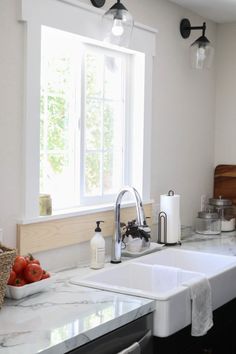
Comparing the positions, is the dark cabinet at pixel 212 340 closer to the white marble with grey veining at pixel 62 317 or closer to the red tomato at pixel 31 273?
the white marble with grey veining at pixel 62 317

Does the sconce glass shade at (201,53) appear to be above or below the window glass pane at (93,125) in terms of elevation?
above

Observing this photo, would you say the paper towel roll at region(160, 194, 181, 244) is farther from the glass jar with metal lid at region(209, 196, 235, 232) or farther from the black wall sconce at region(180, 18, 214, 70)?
the black wall sconce at region(180, 18, 214, 70)

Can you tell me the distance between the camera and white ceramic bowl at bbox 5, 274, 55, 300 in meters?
1.94

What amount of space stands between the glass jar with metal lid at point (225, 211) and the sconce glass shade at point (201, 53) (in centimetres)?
90

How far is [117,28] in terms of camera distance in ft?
8.10

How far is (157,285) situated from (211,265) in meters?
0.35

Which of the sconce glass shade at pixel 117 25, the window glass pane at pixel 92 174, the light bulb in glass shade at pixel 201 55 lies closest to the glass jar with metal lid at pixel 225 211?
the light bulb in glass shade at pixel 201 55

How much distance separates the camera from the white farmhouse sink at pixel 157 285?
2.05 metres

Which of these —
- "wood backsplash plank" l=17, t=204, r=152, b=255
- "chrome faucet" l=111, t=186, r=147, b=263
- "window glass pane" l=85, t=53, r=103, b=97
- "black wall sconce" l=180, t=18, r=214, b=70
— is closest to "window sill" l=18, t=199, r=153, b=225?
"wood backsplash plank" l=17, t=204, r=152, b=255

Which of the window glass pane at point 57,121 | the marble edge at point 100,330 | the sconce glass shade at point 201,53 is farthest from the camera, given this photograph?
the sconce glass shade at point 201,53

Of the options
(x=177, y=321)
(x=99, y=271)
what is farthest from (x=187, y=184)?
(x=177, y=321)

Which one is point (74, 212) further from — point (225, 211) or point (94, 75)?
point (225, 211)

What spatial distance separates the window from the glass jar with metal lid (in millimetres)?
820

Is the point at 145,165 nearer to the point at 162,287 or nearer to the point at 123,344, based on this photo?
the point at 162,287
